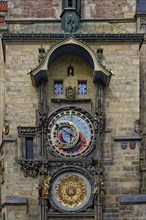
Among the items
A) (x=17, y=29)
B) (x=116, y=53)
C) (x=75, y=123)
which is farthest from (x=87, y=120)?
(x=17, y=29)

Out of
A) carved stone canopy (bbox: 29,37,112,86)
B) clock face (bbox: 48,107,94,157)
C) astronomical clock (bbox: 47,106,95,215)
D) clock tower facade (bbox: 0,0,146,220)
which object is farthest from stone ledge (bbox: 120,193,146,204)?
carved stone canopy (bbox: 29,37,112,86)

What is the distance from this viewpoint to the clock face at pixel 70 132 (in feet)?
81.9

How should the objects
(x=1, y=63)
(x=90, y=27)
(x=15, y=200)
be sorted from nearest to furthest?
(x=15, y=200), (x=90, y=27), (x=1, y=63)

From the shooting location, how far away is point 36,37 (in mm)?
25500

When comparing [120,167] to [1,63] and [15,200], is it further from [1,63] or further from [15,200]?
[1,63]

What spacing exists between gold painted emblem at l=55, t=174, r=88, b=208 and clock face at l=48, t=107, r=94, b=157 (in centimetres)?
87

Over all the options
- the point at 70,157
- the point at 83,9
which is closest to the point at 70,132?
the point at 70,157

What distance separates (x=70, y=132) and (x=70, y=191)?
1.90m

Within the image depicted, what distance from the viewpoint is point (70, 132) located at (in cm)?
2502

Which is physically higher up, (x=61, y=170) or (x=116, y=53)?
(x=116, y=53)

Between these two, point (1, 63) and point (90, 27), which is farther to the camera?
point (1, 63)

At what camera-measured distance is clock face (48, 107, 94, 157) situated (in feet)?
81.9

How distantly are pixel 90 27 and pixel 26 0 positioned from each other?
258 centimetres

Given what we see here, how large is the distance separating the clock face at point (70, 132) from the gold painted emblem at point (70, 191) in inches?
34.4
